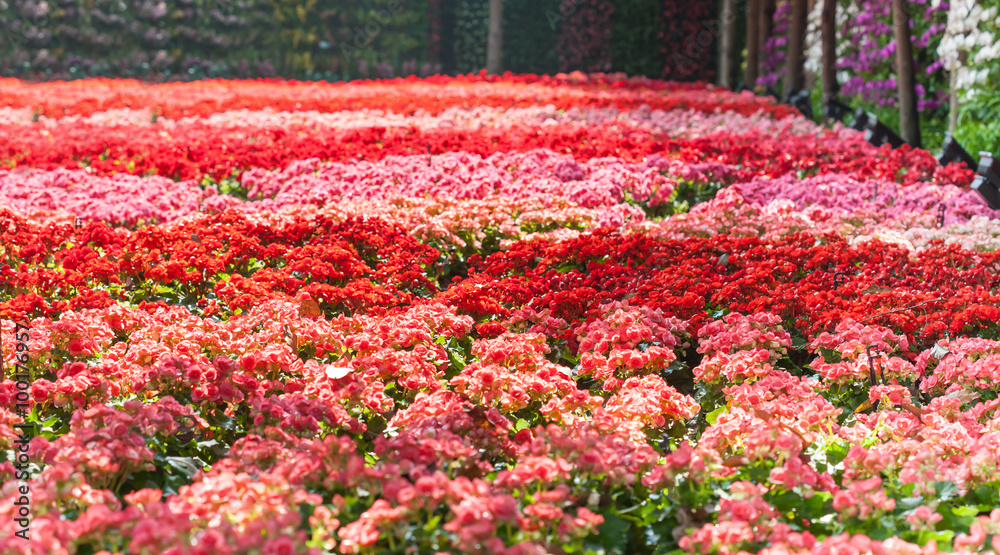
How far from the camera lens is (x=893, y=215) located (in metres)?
5.67

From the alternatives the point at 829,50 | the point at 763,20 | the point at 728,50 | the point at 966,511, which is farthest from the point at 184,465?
the point at 728,50

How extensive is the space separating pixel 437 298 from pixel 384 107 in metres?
7.58

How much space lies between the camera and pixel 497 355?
298cm

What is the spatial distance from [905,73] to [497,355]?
7.32 m

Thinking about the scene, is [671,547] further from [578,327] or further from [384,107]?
[384,107]

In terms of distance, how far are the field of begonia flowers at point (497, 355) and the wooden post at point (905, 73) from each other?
184cm

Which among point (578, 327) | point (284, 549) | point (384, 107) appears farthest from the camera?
point (384, 107)

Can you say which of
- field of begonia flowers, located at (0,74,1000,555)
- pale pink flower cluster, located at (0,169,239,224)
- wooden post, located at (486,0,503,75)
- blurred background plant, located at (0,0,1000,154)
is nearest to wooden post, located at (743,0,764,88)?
blurred background plant, located at (0,0,1000,154)

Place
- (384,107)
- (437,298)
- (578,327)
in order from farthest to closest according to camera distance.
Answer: (384,107)
(437,298)
(578,327)

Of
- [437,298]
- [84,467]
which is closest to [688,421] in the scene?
[437,298]

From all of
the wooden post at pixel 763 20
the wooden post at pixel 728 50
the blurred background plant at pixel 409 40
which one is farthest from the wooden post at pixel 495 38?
the wooden post at pixel 763 20

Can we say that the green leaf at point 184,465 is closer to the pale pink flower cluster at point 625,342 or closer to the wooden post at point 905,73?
the pale pink flower cluster at point 625,342

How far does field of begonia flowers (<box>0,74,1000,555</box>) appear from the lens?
1946 mm

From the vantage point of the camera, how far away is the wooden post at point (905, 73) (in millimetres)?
8414
